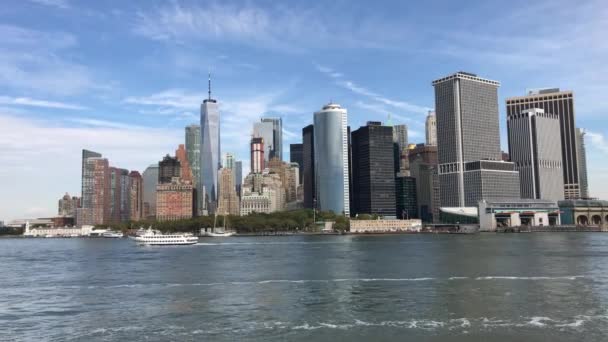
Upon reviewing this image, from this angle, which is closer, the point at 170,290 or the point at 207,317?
the point at 207,317

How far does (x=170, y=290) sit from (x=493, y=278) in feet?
131

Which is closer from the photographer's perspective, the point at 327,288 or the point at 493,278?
the point at 327,288

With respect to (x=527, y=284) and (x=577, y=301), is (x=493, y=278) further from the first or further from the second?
(x=577, y=301)

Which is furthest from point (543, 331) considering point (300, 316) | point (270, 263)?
point (270, 263)

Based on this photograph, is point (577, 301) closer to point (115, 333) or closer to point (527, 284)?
point (527, 284)

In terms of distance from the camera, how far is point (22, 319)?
5031 cm

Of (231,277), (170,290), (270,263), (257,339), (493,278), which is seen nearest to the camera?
(257,339)

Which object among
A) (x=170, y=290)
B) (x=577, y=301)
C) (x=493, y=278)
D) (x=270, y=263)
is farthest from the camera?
(x=270, y=263)

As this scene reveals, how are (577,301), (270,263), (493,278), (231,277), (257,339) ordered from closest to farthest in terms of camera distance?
A: (257,339) < (577,301) < (493,278) < (231,277) < (270,263)

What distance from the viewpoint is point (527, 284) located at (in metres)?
66.0

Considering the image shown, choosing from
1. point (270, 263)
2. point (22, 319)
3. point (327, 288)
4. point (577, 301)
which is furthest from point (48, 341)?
point (270, 263)

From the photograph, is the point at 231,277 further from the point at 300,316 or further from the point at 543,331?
the point at 543,331

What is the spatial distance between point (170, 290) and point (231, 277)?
13.6 m

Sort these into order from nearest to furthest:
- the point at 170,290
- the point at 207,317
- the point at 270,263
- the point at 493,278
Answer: the point at 207,317
the point at 170,290
the point at 493,278
the point at 270,263
